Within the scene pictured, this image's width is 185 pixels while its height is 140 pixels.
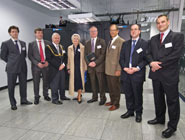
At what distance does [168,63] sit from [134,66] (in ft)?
1.74

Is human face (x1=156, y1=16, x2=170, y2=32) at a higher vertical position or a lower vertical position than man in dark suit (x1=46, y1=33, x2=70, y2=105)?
higher

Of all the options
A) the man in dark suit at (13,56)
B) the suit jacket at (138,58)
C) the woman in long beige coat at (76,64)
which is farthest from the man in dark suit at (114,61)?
the man in dark suit at (13,56)

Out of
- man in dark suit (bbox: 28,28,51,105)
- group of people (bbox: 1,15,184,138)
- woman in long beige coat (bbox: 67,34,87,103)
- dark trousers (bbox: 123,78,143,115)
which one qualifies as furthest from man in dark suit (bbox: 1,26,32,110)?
dark trousers (bbox: 123,78,143,115)

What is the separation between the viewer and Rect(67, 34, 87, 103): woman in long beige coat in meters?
3.23

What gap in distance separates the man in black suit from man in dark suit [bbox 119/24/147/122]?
0.20 meters

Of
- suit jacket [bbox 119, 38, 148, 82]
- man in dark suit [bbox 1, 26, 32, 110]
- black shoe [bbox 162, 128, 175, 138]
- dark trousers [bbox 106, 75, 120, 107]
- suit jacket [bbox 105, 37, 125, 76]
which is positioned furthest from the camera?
man in dark suit [bbox 1, 26, 32, 110]

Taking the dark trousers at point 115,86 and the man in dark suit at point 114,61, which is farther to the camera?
the dark trousers at point 115,86

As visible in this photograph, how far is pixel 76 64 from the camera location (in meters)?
3.27

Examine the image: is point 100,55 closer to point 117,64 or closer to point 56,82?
point 117,64

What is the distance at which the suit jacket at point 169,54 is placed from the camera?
1.85 metres

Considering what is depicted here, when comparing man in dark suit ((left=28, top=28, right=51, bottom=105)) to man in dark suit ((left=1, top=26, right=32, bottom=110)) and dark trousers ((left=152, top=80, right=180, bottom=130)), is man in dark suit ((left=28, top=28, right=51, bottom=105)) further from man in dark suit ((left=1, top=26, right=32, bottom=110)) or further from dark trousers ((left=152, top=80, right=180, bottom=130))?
dark trousers ((left=152, top=80, right=180, bottom=130))

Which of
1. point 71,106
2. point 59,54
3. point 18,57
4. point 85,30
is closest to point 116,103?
point 71,106

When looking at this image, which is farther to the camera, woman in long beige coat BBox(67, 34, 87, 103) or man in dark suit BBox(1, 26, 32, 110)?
woman in long beige coat BBox(67, 34, 87, 103)

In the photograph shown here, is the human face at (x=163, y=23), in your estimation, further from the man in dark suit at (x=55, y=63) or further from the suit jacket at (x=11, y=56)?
the suit jacket at (x=11, y=56)
